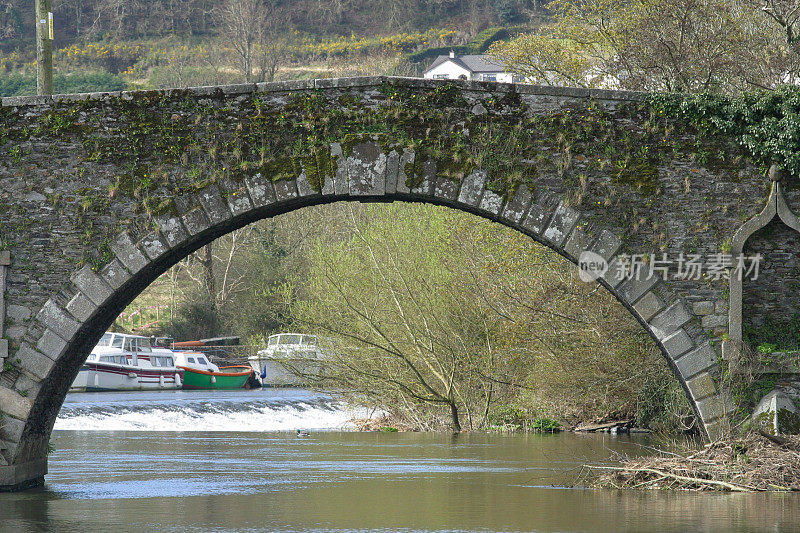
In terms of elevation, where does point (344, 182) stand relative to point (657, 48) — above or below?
below

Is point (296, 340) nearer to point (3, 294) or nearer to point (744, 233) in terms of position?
point (3, 294)

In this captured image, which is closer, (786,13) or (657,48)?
(786,13)

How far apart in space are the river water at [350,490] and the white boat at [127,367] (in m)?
10.2

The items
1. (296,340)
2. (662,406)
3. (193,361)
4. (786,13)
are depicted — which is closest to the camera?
(786,13)

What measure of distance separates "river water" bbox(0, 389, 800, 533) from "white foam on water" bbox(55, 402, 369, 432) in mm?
1322

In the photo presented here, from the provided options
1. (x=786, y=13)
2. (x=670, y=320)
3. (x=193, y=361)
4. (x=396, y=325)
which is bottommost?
(x=193, y=361)

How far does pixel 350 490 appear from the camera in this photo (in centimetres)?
1173

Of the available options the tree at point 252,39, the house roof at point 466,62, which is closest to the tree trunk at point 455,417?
the tree at point 252,39

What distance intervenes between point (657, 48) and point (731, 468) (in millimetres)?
9879

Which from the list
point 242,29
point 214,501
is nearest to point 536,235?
point 214,501

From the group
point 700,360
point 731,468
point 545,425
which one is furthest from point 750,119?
point 545,425

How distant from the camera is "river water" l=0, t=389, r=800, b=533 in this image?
30.8ft

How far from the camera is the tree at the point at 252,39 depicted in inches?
1630

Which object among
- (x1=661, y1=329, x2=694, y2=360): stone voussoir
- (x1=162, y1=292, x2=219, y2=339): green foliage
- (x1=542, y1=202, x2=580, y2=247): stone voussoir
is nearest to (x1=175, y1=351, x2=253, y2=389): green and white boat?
(x1=162, y1=292, x2=219, y2=339): green foliage
